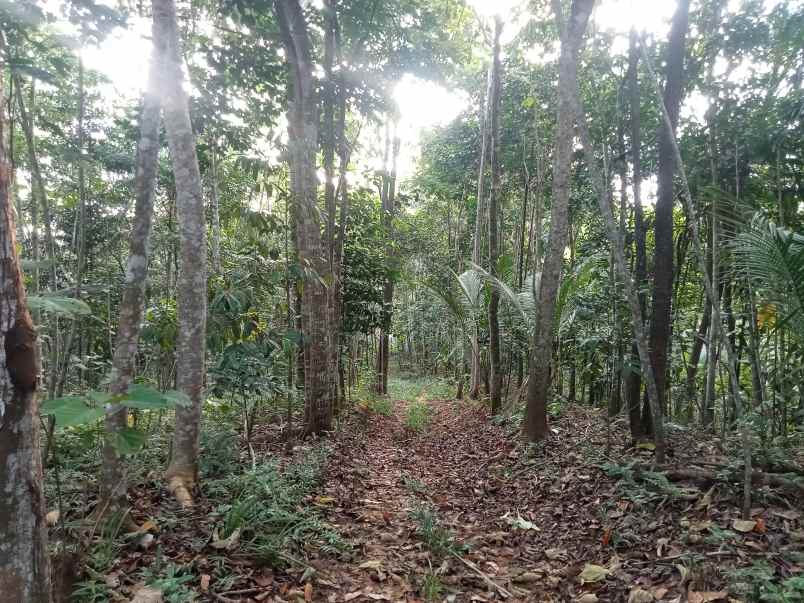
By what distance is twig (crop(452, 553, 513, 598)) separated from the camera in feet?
10.1

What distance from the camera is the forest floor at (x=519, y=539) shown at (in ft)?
9.18

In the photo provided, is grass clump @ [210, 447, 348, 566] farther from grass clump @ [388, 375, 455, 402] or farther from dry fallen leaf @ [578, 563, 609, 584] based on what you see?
grass clump @ [388, 375, 455, 402]

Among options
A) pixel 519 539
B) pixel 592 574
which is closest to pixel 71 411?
pixel 592 574

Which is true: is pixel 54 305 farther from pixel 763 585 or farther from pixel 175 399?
pixel 763 585

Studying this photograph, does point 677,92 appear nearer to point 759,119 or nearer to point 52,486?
point 759,119

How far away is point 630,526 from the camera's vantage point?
354 cm

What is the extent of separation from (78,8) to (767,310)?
682cm

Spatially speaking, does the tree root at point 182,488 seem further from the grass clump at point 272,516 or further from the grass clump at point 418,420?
the grass clump at point 418,420

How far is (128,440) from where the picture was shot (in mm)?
1408

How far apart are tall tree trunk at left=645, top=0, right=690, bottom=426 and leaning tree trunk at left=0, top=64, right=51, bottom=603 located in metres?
4.84

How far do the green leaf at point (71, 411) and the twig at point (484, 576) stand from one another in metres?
2.87

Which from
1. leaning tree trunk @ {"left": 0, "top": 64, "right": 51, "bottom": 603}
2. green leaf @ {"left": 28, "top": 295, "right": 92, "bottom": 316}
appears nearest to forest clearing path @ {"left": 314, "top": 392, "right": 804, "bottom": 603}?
leaning tree trunk @ {"left": 0, "top": 64, "right": 51, "bottom": 603}

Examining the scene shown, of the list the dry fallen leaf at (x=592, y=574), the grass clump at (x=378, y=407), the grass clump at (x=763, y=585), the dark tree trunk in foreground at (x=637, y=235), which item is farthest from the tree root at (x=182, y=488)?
the grass clump at (x=378, y=407)

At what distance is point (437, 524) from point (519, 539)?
70 centimetres
